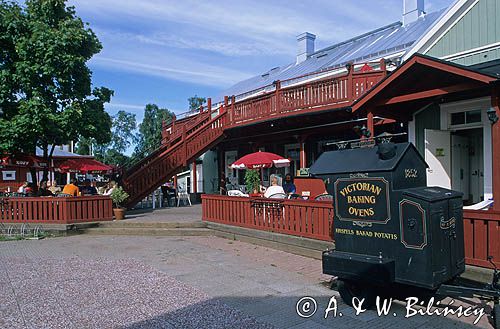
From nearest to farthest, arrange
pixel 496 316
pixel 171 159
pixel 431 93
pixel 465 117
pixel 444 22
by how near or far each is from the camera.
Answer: pixel 496 316 < pixel 431 93 < pixel 465 117 < pixel 444 22 < pixel 171 159

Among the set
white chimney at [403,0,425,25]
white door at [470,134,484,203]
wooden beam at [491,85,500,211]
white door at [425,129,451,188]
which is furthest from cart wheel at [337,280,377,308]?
white chimney at [403,0,425,25]

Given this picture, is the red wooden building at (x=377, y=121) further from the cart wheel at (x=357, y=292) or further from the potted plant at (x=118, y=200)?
Result: the potted plant at (x=118, y=200)

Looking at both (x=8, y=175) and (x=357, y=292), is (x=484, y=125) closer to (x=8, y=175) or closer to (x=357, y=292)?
(x=357, y=292)

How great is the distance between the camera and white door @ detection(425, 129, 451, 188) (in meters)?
9.35

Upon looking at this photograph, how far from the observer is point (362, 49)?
18312 millimetres

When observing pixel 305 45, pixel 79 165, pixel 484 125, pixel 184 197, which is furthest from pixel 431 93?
pixel 305 45

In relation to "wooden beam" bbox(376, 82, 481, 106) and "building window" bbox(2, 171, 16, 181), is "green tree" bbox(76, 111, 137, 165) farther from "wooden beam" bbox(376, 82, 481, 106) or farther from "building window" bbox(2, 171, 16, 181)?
"wooden beam" bbox(376, 82, 481, 106)

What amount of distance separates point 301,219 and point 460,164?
4499 millimetres

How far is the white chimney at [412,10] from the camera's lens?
19.2 metres

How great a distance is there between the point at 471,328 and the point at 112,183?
38.8ft

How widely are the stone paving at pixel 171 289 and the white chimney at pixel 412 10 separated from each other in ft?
51.6

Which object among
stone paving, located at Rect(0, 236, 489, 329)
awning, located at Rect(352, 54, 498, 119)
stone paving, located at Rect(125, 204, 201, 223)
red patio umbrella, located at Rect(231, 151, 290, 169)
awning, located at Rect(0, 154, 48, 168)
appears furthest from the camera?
awning, located at Rect(0, 154, 48, 168)

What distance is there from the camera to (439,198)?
450 cm

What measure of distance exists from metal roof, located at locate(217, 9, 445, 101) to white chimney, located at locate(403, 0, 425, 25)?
36cm
